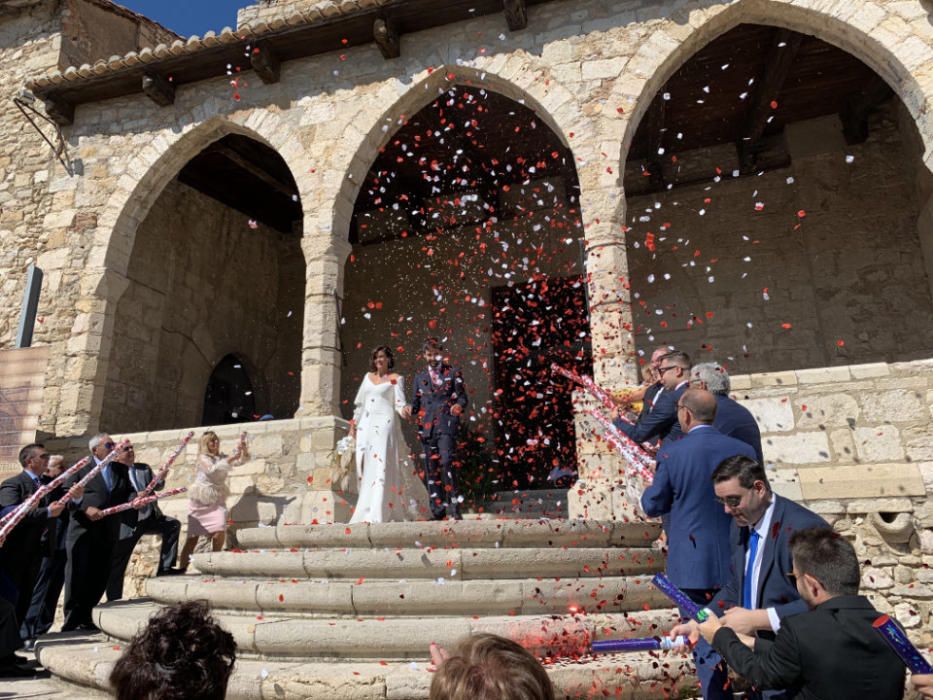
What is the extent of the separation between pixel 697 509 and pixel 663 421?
863 millimetres

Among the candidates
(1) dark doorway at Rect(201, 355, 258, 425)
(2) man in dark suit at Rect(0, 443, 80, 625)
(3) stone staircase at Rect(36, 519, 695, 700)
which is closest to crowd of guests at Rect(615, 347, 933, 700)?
(3) stone staircase at Rect(36, 519, 695, 700)

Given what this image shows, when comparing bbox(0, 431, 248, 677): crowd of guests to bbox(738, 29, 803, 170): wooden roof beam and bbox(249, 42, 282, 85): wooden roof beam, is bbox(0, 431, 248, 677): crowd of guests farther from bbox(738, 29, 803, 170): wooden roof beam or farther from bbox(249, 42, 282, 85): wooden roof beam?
bbox(738, 29, 803, 170): wooden roof beam

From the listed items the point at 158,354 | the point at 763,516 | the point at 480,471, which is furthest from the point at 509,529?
the point at 158,354

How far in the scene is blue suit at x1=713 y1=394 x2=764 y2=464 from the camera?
3010 millimetres

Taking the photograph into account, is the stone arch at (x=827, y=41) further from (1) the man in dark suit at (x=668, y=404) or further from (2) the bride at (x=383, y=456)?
(1) the man in dark suit at (x=668, y=404)

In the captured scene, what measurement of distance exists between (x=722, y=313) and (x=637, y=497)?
15.3 ft

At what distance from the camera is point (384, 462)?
5.21 metres

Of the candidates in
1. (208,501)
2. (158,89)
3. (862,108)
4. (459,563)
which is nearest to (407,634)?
(459,563)

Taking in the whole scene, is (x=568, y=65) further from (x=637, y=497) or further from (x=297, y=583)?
(x=297, y=583)

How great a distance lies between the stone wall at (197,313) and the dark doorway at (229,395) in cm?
12

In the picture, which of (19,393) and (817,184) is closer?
(19,393)

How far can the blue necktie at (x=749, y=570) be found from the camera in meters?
2.17

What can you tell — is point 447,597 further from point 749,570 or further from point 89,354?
point 89,354

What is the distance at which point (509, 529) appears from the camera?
3.91m
